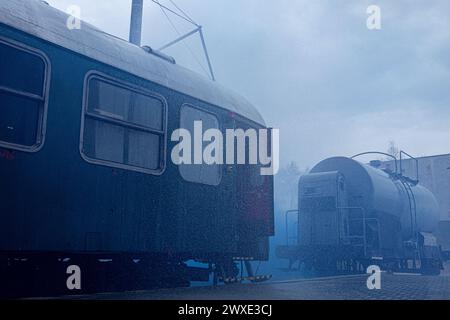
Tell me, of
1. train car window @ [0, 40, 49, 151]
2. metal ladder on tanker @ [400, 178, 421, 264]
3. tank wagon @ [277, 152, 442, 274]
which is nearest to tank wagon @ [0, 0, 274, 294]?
train car window @ [0, 40, 49, 151]

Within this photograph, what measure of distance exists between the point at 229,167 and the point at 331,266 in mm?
6525

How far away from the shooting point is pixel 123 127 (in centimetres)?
555

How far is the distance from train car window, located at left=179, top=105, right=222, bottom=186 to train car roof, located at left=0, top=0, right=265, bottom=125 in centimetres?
25

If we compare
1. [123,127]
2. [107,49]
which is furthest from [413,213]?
[107,49]

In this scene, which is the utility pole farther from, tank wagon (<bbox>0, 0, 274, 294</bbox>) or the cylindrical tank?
the cylindrical tank

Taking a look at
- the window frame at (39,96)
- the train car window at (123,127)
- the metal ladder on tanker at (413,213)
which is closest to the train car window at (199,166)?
the train car window at (123,127)

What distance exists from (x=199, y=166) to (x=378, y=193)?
7.65 m

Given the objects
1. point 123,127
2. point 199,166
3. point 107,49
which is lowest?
point 199,166

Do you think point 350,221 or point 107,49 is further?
point 350,221

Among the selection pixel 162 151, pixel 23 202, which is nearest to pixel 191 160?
pixel 162 151

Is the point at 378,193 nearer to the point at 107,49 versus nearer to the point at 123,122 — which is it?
the point at 123,122

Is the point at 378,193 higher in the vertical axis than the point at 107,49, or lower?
lower

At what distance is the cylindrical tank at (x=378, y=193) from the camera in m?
12.5

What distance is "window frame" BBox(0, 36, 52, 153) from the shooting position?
4.46m
